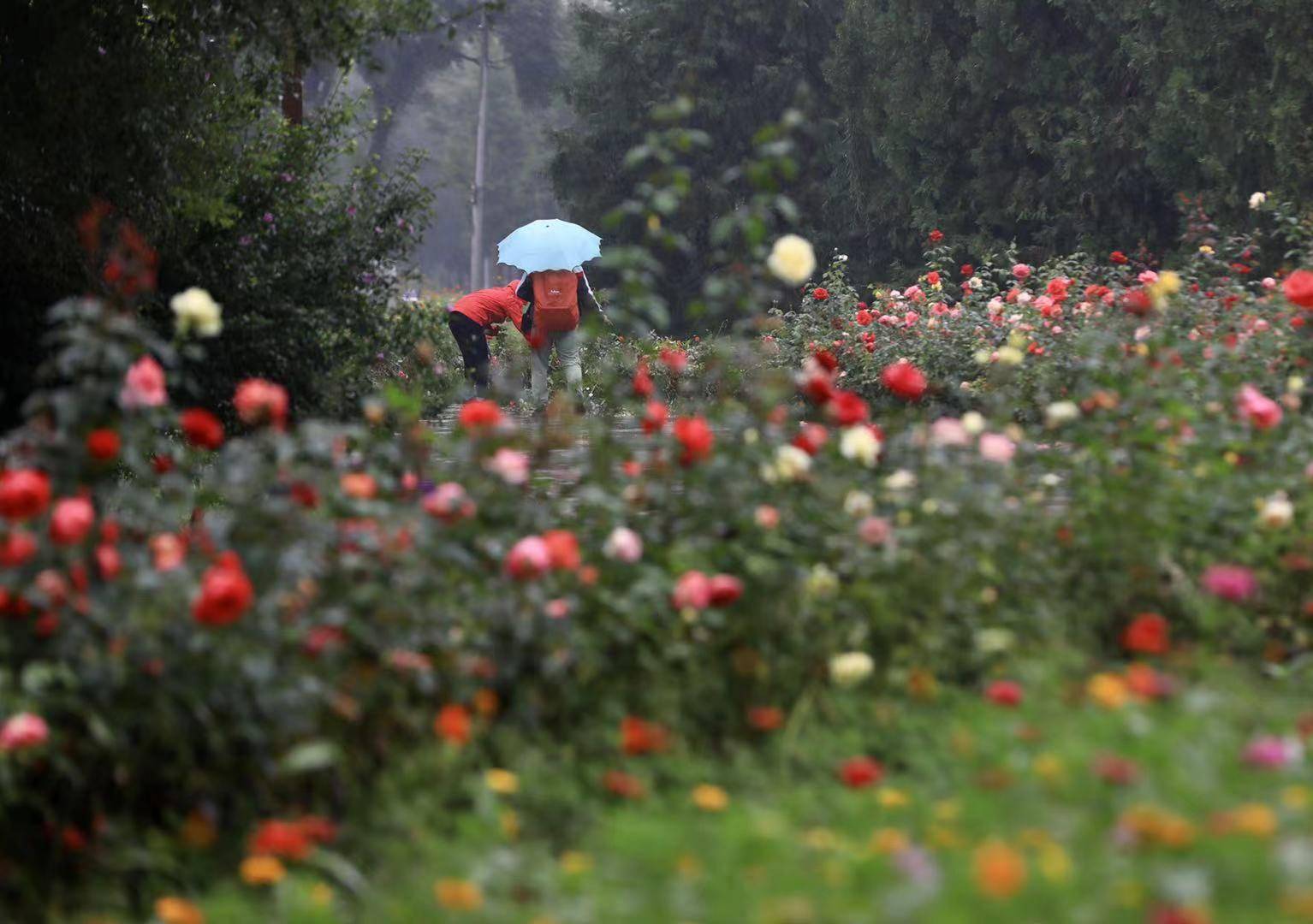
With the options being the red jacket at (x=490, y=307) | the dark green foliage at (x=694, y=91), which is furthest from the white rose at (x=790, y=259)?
the dark green foliage at (x=694, y=91)

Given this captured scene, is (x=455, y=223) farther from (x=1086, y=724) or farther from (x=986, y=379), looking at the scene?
(x=1086, y=724)

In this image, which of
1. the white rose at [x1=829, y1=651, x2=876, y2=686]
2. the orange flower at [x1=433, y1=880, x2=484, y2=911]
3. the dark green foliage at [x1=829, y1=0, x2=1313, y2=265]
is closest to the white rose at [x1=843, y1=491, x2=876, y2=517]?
the white rose at [x1=829, y1=651, x2=876, y2=686]

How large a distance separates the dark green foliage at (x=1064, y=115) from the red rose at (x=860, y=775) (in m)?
13.5

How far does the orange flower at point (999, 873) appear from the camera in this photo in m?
2.10

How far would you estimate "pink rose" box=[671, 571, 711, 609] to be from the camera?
347 cm

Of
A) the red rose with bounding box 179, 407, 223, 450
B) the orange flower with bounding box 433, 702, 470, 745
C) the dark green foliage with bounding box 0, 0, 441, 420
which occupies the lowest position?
the orange flower with bounding box 433, 702, 470, 745

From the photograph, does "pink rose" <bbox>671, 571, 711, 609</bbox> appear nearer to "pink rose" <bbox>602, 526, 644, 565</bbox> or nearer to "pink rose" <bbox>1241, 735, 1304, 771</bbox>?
"pink rose" <bbox>602, 526, 644, 565</bbox>

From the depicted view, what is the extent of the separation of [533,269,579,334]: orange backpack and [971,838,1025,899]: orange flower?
9.89 metres

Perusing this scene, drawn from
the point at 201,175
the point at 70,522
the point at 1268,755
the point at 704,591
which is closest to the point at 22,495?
the point at 70,522

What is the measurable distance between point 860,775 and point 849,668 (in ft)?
1.99

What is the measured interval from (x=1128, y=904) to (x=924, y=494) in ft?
6.55

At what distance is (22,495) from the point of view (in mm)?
3146

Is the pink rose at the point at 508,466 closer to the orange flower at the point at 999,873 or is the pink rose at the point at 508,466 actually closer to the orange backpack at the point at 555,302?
the orange flower at the point at 999,873

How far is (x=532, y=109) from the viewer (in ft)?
183
